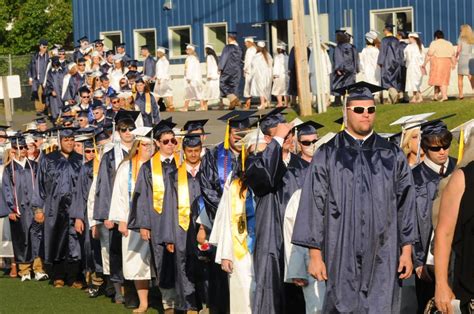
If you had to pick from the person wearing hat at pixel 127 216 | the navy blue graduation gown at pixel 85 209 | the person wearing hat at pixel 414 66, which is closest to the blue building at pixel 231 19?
the person wearing hat at pixel 414 66

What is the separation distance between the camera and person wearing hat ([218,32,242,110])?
31453mm

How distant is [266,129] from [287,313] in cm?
157

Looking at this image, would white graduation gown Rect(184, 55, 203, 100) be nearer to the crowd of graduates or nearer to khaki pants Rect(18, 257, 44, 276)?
the crowd of graduates

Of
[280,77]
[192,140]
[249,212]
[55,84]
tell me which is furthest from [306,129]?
[55,84]

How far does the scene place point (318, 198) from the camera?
8758mm

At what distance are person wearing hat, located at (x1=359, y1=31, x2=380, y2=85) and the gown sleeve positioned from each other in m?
19.8

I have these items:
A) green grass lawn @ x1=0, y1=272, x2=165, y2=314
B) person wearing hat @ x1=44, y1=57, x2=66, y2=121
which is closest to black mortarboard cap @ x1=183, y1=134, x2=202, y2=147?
green grass lawn @ x1=0, y1=272, x2=165, y2=314

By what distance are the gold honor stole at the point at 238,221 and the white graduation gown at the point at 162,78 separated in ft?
72.7

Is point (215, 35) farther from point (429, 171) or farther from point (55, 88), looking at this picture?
point (429, 171)

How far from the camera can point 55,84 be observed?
32.8 m

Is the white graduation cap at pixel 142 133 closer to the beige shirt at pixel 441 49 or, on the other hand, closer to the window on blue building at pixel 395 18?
the beige shirt at pixel 441 49

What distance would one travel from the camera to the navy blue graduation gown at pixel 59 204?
16531 millimetres

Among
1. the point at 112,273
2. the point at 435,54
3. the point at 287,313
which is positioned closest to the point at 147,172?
the point at 112,273

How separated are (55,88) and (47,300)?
18.2 meters
